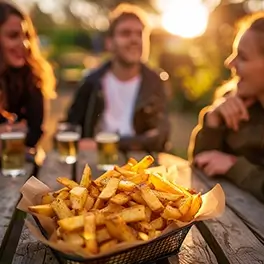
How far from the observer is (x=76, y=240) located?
1475 mm

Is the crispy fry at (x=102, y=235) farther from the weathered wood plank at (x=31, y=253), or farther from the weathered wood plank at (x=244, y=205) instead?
the weathered wood plank at (x=244, y=205)

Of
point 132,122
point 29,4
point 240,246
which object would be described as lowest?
point 29,4

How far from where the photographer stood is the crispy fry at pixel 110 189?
64.3 inches

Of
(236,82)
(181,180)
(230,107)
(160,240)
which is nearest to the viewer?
(160,240)

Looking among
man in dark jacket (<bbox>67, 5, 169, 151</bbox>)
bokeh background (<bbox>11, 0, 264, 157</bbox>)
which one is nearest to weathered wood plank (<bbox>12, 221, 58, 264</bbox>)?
man in dark jacket (<bbox>67, 5, 169, 151</bbox>)

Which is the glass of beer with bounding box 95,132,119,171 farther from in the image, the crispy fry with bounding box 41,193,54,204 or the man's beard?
the man's beard

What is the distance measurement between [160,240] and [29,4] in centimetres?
2294

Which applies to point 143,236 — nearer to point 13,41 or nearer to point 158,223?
point 158,223

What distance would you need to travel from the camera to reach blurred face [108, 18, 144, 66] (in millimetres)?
4422

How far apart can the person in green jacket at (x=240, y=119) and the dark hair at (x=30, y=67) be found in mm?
1320

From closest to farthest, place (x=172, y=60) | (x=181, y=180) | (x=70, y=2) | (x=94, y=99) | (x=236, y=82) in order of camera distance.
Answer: (x=181, y=180) < (x=236, y=82) < (x=94, y=99) < (x=172, y=60) < (x=70, y=2)

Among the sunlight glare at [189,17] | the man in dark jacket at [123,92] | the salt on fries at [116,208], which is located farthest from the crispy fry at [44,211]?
the sunlight glare at [189,17]

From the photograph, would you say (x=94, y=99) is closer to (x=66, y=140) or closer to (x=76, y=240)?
(x=66, y=140)

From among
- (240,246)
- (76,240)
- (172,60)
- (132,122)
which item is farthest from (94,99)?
(172,60)
